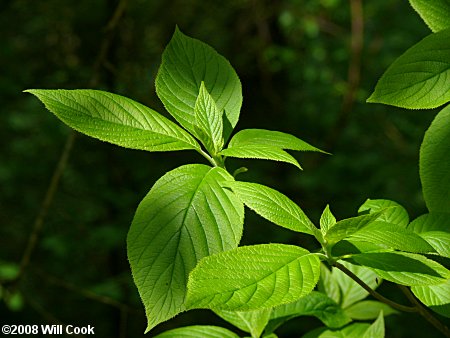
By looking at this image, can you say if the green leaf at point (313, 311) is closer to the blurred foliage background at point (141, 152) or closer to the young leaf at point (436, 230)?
the young leaf at point (436, 230)

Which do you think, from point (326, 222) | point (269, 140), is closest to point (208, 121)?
point (269, 140)

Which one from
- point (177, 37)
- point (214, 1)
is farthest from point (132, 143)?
point (214, 1)

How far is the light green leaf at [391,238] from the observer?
617 mm

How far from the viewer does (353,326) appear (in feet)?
2.83

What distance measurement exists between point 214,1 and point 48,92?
4317 mm

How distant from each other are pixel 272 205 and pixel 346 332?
1.05ft

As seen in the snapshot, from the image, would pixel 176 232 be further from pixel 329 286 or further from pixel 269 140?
pixel 329 286

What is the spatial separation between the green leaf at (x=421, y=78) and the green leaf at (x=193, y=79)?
7.8 inches

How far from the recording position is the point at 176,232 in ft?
2.09

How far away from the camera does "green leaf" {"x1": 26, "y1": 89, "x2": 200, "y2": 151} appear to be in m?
0.67

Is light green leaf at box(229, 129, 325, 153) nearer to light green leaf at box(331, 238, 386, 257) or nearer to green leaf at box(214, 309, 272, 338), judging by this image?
light green leaf at box(331, 238, 386, 257)

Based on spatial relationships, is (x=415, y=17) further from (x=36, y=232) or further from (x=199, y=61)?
(x=199, y=61)

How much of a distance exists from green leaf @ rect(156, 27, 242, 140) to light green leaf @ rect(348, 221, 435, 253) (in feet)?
0.81

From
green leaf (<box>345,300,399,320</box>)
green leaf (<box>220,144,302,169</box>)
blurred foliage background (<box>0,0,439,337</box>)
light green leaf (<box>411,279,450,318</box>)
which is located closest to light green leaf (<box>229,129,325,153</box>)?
green leaf (<box>220,144,302,169</box>)
